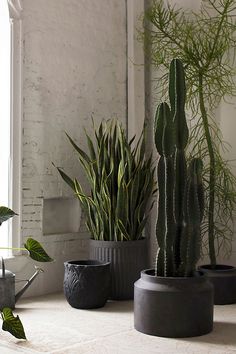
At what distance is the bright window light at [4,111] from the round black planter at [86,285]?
618 mm

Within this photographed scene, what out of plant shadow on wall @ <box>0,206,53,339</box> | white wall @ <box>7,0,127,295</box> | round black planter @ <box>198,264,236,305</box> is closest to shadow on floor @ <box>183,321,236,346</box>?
round black planter @ <box>198,264,236,305</box>

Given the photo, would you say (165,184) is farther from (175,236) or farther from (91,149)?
(91,149)

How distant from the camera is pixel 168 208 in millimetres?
3254

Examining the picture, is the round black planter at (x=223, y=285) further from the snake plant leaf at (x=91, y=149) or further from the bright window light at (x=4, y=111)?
the bright window light at (x=4, y=111)

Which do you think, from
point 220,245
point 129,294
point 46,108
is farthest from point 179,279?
point 46,108

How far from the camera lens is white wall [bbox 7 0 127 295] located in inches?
167

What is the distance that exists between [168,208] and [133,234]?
98cm

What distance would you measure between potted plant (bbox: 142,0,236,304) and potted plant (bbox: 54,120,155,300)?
469mm

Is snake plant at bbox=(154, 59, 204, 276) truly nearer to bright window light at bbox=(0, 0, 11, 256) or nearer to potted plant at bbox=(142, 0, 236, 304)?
potted plant at bbox=(142, 0, 236, 304)

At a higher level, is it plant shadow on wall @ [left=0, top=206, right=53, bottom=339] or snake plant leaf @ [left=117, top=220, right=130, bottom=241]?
snake plant leaf @ [left=117, top=220, right=130, bottom=241]

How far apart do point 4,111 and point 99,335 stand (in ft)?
5.89

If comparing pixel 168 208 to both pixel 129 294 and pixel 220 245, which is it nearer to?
pixel 129 294

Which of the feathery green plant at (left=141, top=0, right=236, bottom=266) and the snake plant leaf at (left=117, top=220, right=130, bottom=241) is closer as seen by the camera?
the snake plant leaf at (left=117, top=220, right=130, bottom=241)

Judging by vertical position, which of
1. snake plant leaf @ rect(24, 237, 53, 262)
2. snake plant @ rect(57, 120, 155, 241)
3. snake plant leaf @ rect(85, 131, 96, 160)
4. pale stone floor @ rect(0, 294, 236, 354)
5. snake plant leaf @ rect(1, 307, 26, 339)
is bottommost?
pale stone floor @ rect(0, 294, 236, 354)
